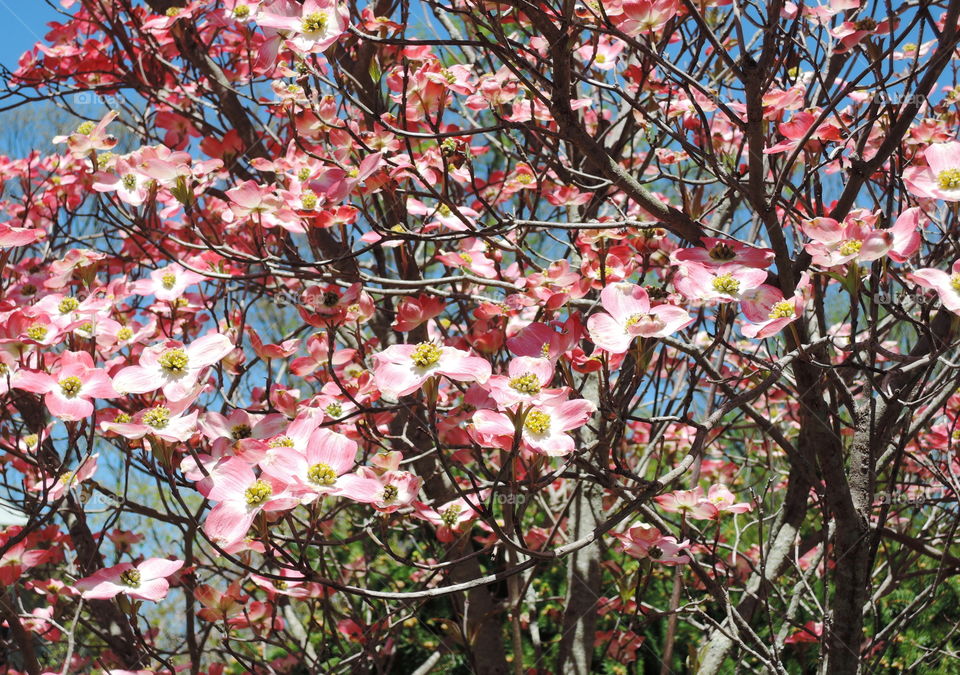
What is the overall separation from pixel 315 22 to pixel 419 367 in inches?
24.1

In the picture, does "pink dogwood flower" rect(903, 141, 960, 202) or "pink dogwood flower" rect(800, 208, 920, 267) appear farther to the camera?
"pink dogwood flower" rect(903, 141, 960, 202)

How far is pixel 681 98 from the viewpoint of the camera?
2.26m

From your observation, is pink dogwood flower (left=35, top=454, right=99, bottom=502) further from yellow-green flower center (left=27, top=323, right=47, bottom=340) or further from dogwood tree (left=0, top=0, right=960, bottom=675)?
yellow-green flower center (left=27, top=323, right=47, bottom=340)

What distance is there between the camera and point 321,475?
1343 mm

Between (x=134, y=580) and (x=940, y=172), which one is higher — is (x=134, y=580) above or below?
below

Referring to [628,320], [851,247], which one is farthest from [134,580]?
[851,247]

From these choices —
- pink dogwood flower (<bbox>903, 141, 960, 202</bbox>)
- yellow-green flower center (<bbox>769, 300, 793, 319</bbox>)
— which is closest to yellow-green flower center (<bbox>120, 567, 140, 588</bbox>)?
yellow-green flower center (<bbox>769, 300, 793, 319</bbox>)

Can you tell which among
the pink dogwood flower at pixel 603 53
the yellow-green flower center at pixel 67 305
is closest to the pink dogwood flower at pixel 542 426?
the pink dogwood flower at pixel 603 53

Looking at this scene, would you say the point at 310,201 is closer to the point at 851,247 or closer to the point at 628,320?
the point at 628,320

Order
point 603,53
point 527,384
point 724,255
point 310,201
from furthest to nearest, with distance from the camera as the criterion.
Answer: point 603,53 → point 310,201 → point 724,255 → point 527,384

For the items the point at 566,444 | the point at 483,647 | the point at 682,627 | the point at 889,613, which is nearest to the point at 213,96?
the point at 483,647

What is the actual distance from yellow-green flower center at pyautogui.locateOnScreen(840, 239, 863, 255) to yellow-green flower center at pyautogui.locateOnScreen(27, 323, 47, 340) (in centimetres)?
159

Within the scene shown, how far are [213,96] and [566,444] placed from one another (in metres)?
2.09

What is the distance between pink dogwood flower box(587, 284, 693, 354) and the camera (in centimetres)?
138
